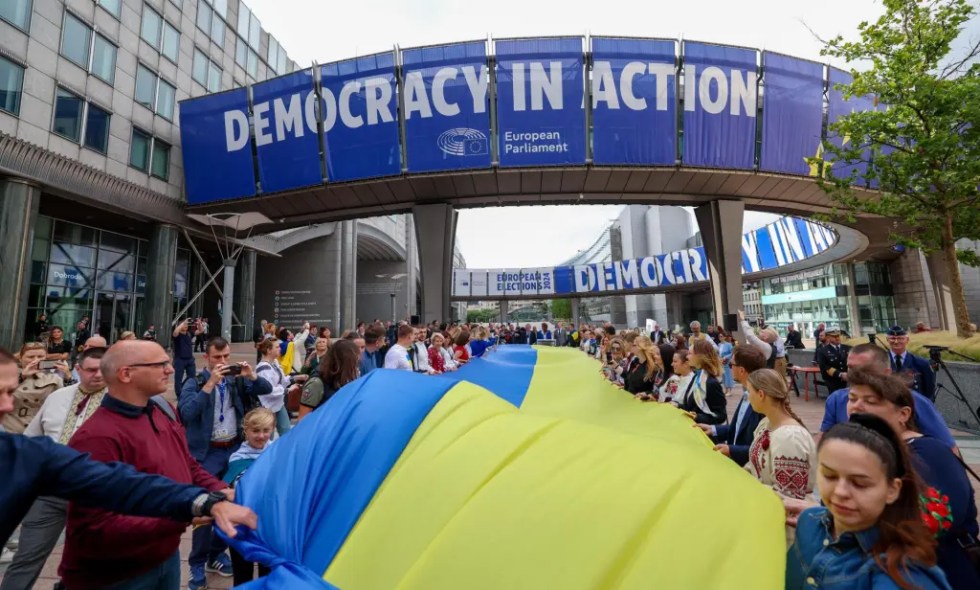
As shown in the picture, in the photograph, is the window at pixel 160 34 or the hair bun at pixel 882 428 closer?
the hair bun at pixel 882 428

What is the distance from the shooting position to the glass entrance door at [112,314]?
19.0m

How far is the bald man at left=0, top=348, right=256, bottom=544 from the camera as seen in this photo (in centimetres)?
159

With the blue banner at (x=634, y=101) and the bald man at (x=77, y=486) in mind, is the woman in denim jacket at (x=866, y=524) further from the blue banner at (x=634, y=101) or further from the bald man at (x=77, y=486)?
the blue banner at (x=634, y=101)

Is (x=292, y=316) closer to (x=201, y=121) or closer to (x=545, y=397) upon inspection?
(x=201, y=121)

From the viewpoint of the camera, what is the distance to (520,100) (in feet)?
50.8

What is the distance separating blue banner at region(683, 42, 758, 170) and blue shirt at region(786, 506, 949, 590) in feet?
54.9

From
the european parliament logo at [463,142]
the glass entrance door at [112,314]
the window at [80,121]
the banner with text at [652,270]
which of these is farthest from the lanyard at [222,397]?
the banner with text at [652,270]

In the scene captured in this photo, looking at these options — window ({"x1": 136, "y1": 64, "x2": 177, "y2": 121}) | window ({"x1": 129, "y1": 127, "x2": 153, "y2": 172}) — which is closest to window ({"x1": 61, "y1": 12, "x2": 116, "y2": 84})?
window ({"x1": 136, "y1": 64, "x2": 177, "y2": 121})

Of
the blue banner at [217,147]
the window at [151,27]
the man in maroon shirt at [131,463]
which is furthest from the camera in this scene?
the window at [151,27]

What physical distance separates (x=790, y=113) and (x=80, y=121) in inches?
1067

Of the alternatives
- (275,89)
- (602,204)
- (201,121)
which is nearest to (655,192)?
(602,204)

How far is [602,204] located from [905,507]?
17.8 m

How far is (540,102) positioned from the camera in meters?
15.5

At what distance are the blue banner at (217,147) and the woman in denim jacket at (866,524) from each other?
66.5 ft
